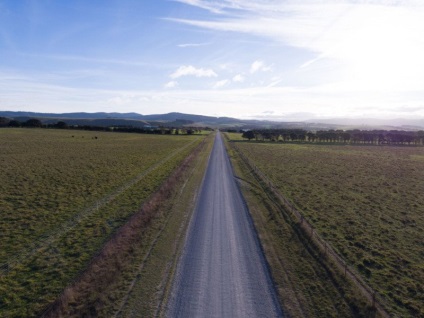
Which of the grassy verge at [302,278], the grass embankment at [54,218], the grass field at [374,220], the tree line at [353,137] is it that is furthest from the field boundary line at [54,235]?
the tree line at [353,137]

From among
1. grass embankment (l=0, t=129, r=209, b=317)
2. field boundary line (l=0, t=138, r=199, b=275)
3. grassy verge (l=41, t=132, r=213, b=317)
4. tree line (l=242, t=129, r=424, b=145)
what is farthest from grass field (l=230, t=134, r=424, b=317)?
tree line (l=242, t=129, r=424, b=145)

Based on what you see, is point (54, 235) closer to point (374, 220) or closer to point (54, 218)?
point (54, 218)

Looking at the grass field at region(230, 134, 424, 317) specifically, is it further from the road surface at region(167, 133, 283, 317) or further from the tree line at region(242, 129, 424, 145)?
the tree line at region(242, 129, 424, 145)

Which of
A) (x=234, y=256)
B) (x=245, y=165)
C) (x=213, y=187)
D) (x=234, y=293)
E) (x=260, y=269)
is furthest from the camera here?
(x=245, y=165)

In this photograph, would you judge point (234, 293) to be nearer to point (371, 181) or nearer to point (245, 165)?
point (371, 181)

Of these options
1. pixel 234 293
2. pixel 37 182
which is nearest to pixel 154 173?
pixel 37 182

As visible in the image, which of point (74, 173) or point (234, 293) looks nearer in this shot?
point (234, 293)

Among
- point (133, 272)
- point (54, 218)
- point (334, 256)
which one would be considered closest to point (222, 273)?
point (133, 272)
